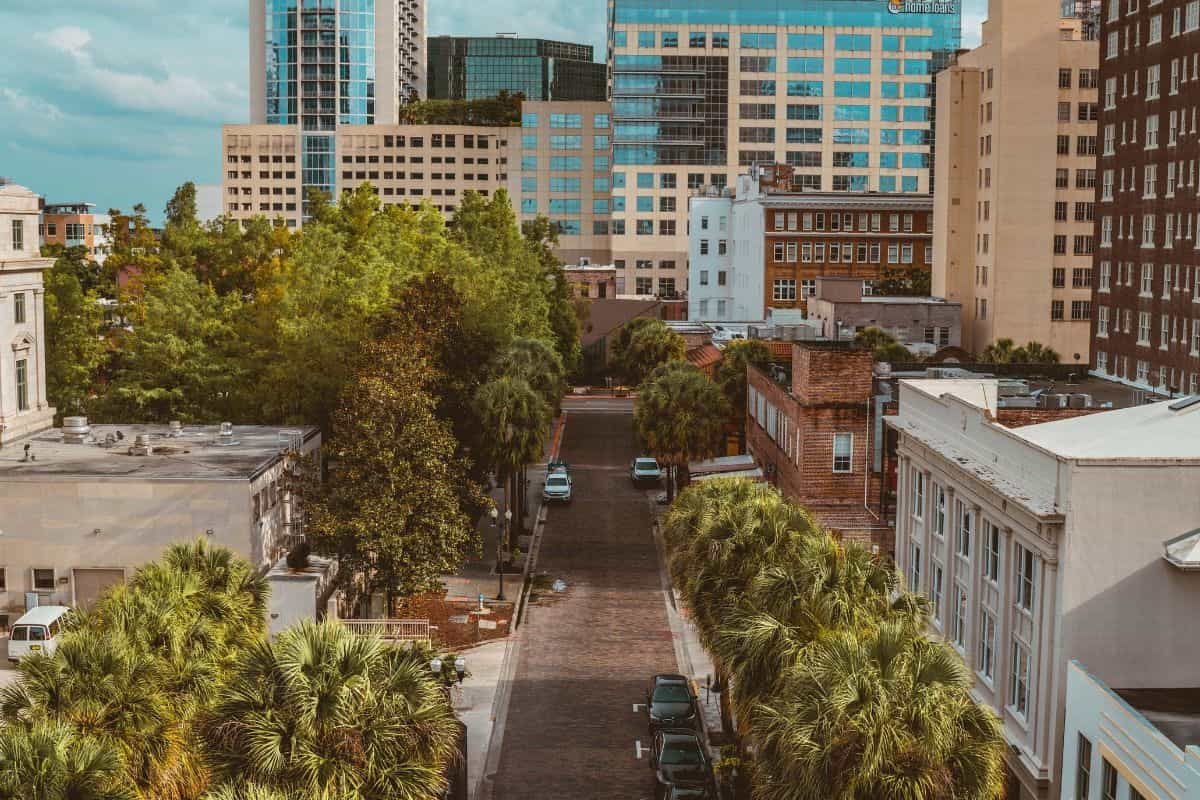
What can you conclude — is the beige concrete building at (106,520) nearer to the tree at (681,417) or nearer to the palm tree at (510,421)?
the palm tree at (510,421)

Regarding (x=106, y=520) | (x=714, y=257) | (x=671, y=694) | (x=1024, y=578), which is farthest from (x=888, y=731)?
(x=714, y=257)

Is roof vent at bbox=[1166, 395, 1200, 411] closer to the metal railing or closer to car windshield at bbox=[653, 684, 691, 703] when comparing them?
car windshield at bbox=[653, 684, 691, 703]

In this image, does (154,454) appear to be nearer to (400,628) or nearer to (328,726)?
(400,628)

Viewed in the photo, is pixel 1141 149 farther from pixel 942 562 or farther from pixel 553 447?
pixel 942 562

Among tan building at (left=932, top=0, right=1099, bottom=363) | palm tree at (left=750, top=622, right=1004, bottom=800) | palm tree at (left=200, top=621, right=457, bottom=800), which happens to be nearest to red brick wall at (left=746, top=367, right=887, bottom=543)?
palm tree at (left=750, top=622, right=1004, bottom=800)

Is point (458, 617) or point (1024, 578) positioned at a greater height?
point (1024, 578)

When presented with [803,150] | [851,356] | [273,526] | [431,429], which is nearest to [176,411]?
[273,526]
